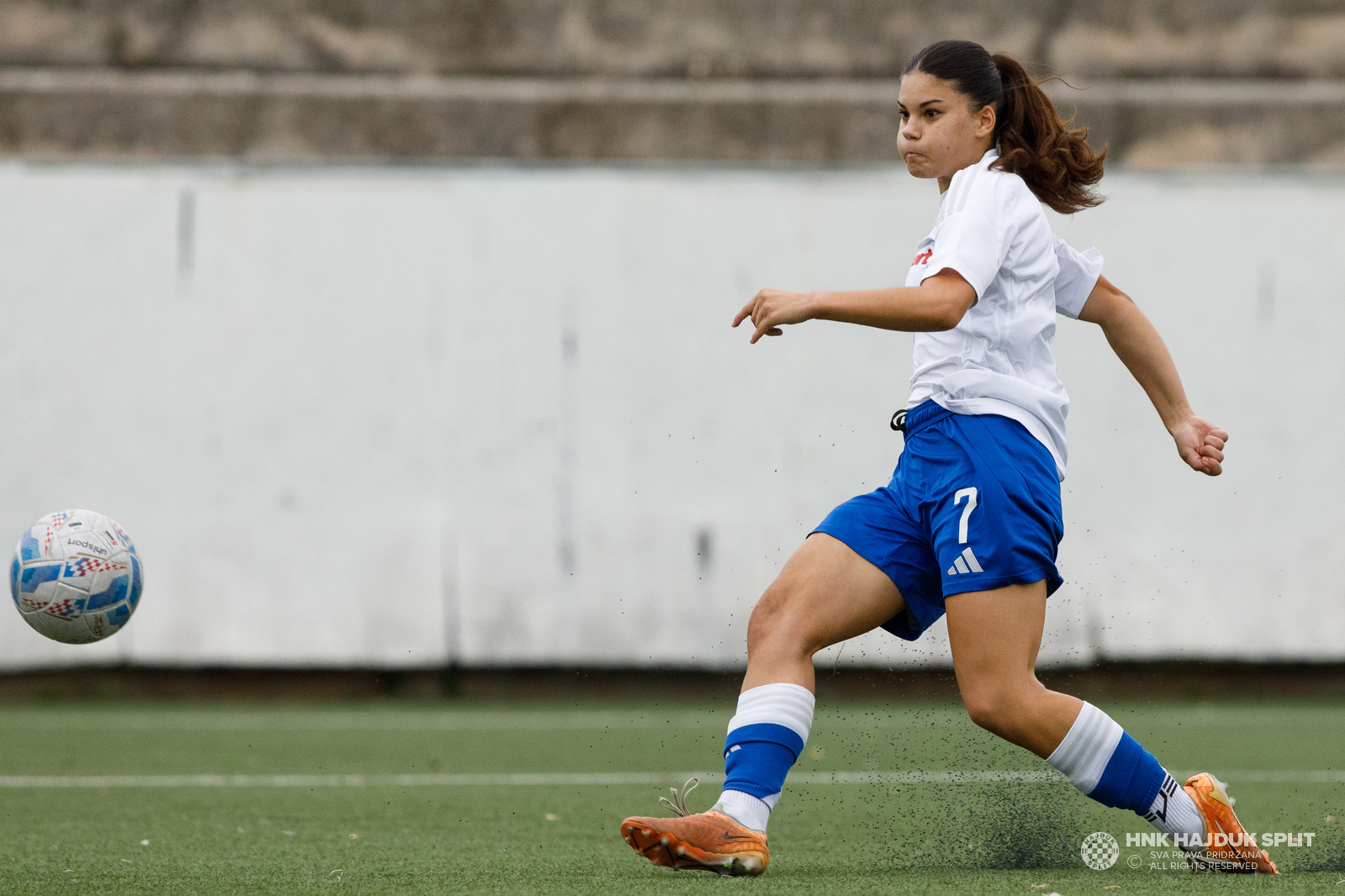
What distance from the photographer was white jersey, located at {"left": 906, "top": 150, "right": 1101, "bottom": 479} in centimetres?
342

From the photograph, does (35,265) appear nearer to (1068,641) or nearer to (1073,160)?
(1068,641)

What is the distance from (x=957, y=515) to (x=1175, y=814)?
0.85 m

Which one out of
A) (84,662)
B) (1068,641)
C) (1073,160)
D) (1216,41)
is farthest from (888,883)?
(1216,41)

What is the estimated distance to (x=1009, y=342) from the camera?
3.54 m

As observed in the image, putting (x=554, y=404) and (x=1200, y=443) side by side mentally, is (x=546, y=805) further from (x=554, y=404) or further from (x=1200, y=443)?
(x=554, y=404)

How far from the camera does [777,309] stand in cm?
318

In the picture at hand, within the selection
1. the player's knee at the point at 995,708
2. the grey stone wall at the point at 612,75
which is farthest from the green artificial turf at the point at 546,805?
the grey stone wall at the point at 612,75

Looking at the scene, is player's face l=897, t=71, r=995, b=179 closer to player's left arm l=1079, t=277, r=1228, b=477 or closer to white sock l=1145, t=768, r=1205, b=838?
player's left arm l=1079, t=277, r=1228, b=477

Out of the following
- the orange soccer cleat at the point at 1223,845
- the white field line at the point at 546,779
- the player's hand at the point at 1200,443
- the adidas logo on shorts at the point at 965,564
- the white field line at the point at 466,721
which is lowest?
the white field line at the point at 466,721

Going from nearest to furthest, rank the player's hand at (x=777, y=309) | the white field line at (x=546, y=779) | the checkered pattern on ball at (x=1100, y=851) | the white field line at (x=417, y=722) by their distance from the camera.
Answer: the player's hand at (x=777, y=309) < the checkered pattern on ball at (x=1100, y=851) < the white field line at (x=546, y=779) < the white field line at (x=417, y=722)

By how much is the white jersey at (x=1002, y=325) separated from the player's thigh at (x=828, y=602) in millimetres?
406

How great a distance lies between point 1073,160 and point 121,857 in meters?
2.89

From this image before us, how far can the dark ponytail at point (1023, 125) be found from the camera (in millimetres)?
3562

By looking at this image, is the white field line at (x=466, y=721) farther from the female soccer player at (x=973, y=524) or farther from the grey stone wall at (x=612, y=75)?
the female soccer player at (x=973, y=524)
